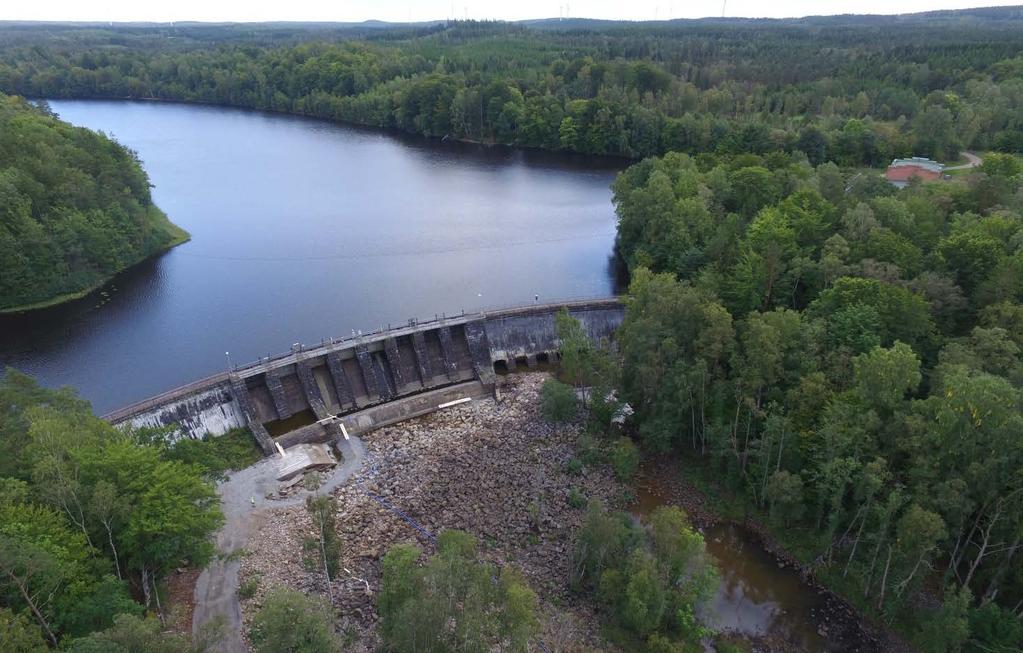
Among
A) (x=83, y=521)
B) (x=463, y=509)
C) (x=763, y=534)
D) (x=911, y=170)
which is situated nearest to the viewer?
(x=83, y=521)

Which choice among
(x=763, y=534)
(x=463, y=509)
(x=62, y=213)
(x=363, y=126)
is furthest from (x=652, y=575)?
(x=363, y=126)

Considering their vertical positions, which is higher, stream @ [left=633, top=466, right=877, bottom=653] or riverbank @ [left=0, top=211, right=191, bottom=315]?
riverbank @ [left=0, top=211, right=191, bottom=315]

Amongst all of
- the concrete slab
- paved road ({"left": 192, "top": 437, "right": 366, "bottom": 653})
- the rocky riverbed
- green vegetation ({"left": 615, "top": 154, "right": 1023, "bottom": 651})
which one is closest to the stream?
green vegetation ({"left": 615, "top": 154, "right": 1023, "bottom": 651})

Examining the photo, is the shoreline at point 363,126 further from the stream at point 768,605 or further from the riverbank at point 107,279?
the stream at point 768,605

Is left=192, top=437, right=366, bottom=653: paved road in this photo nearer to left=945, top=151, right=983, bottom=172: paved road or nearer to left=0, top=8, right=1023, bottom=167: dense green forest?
left=0, top=8, right=1023, bottom=167: dense green forest

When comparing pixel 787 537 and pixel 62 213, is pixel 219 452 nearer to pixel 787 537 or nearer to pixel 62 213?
pixel 787 537
